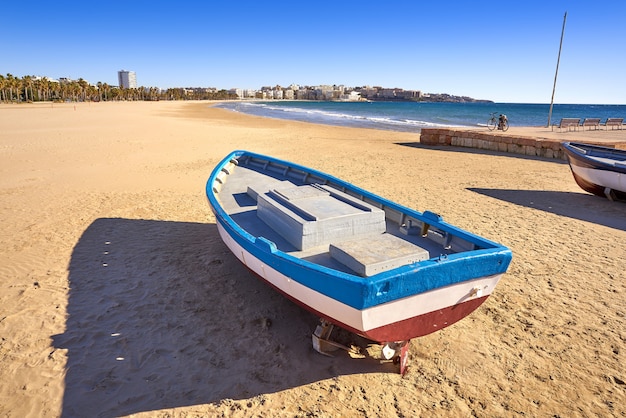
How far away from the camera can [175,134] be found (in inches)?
960

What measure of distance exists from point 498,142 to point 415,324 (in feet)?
59.8

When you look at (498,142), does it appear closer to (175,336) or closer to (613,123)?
(175,336)

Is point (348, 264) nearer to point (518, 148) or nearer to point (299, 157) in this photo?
point (299, 157)

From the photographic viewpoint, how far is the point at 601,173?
34.0 feet

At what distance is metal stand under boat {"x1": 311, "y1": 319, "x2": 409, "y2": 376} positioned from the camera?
4.14 meters

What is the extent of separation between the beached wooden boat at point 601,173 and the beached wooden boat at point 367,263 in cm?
819

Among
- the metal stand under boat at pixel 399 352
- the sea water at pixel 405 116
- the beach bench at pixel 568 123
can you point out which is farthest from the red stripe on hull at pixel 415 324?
the sea water at pixel 405 116

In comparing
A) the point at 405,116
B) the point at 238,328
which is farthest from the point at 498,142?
the point at 405,116

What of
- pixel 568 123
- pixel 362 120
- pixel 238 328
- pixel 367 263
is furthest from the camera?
pixel 362 120

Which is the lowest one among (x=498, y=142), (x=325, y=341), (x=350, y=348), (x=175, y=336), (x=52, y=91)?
(x=175, y=336)

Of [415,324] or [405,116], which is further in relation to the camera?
[405,116]

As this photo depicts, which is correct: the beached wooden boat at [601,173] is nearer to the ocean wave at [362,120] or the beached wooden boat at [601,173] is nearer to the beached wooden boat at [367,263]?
the beached wooden boat at [367,263]

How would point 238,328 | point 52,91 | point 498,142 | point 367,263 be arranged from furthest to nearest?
point 52,91
point 498,142
point 238,328
point 367,263

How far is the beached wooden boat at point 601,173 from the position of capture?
396 inches
